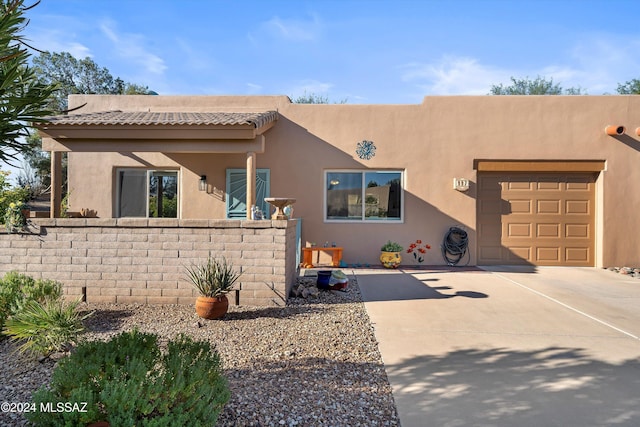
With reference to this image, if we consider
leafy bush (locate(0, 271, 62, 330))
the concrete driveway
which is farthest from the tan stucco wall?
leafy bush (locate(0, 271, 62, 330))

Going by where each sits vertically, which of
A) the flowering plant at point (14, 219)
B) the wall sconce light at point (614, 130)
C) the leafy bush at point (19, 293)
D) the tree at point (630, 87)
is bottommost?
the leafy bush at point (19, 293)

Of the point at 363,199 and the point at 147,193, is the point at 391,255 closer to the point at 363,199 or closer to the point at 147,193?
the point at 363,199

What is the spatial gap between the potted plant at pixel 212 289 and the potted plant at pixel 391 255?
4900mm

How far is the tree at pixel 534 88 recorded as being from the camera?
2072 cm

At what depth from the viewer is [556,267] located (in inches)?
381

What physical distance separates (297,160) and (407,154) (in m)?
2.82

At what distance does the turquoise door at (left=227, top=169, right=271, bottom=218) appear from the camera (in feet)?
32.7

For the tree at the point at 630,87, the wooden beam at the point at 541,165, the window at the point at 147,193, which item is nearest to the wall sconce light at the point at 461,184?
the wooden beam at the point at 541,165

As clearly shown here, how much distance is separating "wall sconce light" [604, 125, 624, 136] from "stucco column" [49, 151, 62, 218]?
12.3 metres

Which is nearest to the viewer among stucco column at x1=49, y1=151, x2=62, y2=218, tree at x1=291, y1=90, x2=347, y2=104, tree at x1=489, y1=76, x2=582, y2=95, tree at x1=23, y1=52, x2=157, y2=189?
stucco column at x1=49, y1=151, x2=62, y2=218

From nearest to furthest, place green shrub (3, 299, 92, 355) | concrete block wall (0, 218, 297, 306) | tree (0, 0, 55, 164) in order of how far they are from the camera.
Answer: tree (0, 0, 55, 164), green shrub (3, 299, 92, 355), concrete block wall (0, 218, 297, 306)

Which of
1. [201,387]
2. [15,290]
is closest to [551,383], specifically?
[201,387]

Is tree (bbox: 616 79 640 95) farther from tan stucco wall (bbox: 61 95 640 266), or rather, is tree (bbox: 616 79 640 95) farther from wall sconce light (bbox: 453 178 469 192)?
wall sconce light (bbox: 453 178 469 192)

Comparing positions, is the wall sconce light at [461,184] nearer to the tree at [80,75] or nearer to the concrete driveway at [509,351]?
the concrete driveway at [509,351]
